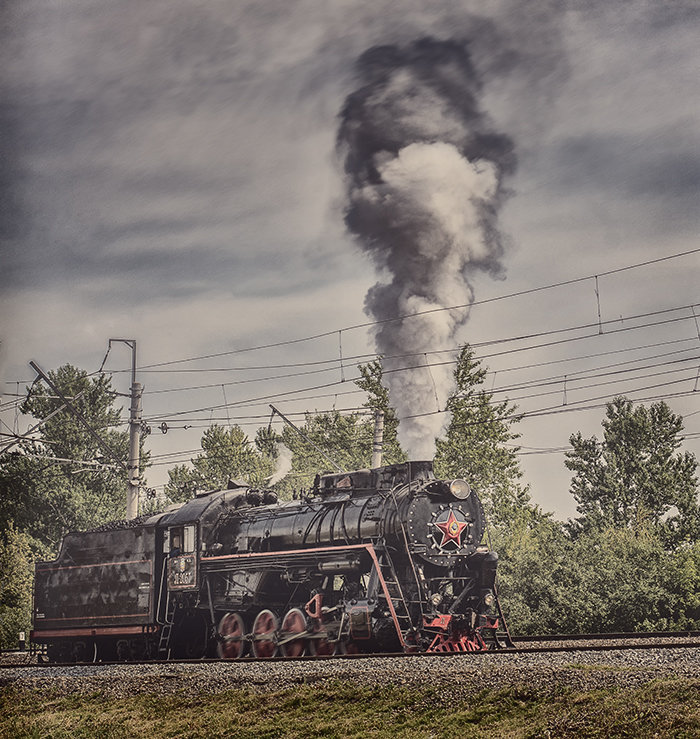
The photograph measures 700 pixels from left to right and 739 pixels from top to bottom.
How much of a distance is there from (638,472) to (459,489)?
70.3 feet

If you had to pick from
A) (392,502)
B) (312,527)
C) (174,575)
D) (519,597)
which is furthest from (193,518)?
(519,597)

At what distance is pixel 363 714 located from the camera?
9570 millimetres

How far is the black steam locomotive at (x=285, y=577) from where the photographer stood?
50.2 feet

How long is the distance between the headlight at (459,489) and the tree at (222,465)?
2668 centimetres

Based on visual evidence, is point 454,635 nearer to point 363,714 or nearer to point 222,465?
point 363,714

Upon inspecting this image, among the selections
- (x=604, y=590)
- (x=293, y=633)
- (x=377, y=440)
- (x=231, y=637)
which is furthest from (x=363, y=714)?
(x=377, y=440)

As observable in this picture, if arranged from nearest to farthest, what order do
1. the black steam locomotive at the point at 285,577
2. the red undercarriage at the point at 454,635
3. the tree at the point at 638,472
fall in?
the red undercarriage at the point at 454,635 → the black steam locomotive at the point at 285,577 → the tree at the point at 638,472

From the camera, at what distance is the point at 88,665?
49.7 feet

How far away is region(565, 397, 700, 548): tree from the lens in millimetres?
34344

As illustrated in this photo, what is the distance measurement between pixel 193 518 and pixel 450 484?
5.58m

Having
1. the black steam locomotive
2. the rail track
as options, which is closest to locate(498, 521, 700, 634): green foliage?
the rail track

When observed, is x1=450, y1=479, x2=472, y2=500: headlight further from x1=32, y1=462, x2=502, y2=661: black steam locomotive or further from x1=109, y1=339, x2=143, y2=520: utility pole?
x1=109, y1=339, x2=143, y2=520: utility pole

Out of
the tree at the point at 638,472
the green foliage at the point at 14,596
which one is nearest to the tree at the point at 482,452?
the tree at the point at 638,472

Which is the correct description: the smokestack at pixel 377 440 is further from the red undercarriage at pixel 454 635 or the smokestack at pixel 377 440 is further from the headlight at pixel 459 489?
the red undercarriage at pixel 454 635
